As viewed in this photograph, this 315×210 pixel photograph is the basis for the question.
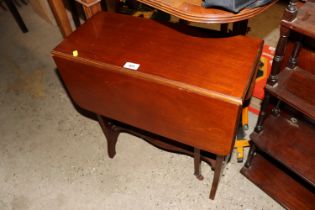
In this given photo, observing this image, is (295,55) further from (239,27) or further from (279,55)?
(239,27)

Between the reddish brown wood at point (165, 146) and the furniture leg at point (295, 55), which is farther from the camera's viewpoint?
the reddish brown wood at point (165, 146)

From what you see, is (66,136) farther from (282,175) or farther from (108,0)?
(282,175)

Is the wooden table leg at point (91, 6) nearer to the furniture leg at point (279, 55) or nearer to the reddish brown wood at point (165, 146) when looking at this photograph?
the reddish brown wood at point (165, 146)

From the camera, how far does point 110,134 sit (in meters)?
1.57

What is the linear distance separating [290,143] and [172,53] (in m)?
0.66

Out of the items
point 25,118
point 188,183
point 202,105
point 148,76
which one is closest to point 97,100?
point 148,76

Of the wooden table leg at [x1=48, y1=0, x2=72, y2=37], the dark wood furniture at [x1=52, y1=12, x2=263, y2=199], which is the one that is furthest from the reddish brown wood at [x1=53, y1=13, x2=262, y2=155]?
the wooden table leg at [x1=48, y1=0, x2=72, y2=37]

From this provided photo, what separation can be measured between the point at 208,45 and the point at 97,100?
525 mm

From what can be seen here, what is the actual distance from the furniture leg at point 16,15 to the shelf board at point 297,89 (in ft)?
7.67

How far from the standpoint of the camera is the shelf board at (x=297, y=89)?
1.01 m

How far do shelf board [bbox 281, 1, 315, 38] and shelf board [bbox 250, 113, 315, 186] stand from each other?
563 mm

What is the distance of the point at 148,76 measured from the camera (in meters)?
0.99

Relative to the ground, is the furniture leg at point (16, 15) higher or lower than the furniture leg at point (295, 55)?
lower

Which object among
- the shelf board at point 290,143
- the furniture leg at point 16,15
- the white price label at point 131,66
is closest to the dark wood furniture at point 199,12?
the white price label at point 131,66
